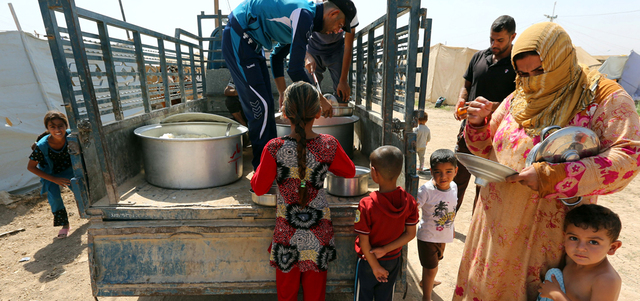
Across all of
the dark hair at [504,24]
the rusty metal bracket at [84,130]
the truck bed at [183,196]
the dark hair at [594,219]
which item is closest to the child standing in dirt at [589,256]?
the dark hair at [594,219]

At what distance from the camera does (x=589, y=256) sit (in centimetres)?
142

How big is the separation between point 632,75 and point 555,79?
825 inches

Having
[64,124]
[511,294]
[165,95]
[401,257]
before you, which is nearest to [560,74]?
[511,294]

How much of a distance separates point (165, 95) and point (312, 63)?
1674mm

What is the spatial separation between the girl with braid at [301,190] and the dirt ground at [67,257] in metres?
0.88

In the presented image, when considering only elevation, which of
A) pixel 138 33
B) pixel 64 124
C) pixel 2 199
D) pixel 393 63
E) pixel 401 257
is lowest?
pixel 2 199

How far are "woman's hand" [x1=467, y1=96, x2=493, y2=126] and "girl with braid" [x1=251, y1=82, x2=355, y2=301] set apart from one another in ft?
2.44

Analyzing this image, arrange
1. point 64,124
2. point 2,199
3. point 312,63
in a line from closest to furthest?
point 64,124 → point 312,63 → point 2,199

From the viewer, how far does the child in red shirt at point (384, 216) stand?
1804 millimetres

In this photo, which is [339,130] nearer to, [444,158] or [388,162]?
[444,158]

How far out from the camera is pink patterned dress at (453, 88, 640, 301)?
4.13 ft

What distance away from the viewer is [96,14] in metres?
2.26

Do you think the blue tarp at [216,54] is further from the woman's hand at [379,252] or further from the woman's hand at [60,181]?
the woman's hand at [379,252]

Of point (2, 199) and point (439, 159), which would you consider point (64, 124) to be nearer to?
point (2, 199)
